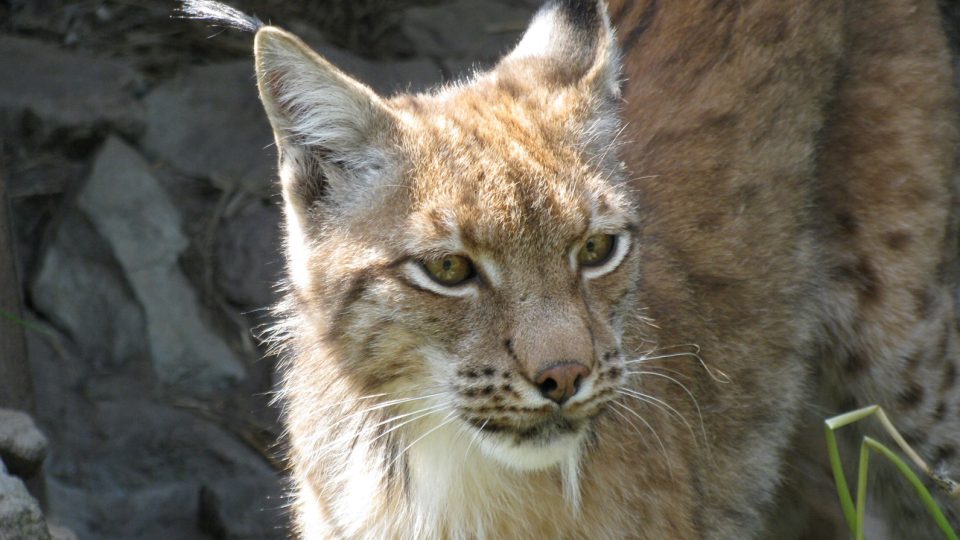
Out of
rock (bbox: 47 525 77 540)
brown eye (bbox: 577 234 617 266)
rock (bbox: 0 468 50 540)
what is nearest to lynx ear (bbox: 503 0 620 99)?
brown eye (bbox: 577 234 617 266)

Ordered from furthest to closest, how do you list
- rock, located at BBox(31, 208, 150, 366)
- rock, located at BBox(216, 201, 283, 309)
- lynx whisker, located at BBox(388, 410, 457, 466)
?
rock, located at BBox(216, 201, 283, 309)
rock, located at BBox(31, 208, 150, 366)
lynx whisker, located at BBox(388, 410, 457, 466)

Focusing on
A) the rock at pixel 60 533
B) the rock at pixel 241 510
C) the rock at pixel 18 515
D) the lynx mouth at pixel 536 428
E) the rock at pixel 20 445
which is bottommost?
the rock at pixel 241 510

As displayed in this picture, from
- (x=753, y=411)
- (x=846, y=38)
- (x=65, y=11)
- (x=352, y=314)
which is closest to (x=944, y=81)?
(x=846, y=38)

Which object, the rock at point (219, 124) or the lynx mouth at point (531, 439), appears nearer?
the lynx mouth at point (531, 439)

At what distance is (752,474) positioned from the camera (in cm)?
597

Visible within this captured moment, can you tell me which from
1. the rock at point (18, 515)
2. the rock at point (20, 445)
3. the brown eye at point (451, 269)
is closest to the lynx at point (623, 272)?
the brown eye at point (451, 269)

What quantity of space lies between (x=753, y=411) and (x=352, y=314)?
2.25 meters

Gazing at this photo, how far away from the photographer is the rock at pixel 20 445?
19.4ft

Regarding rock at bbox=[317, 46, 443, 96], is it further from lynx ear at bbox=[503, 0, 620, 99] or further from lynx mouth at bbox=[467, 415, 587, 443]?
lynx mouth at bbox=[467, 415, 587, 443]

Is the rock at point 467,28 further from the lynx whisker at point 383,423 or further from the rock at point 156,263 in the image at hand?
the lynx whisker at point 383,423

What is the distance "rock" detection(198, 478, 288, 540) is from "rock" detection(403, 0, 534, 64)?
11.6 ft

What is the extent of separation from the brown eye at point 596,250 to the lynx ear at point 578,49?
0.71m

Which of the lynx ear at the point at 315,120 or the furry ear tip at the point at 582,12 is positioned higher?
the furry ear tip at the point at 582,12

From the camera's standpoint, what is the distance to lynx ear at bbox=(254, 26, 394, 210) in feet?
14.7
